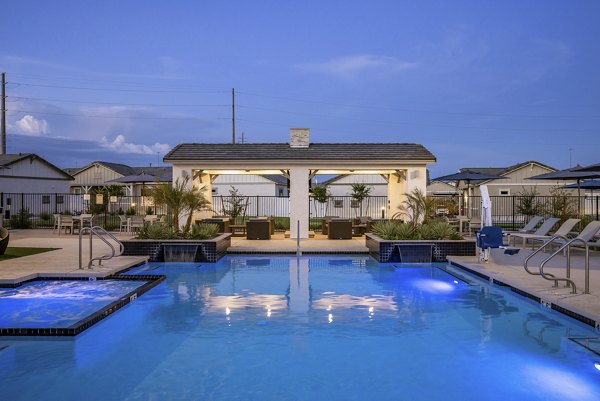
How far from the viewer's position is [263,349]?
6.22 m

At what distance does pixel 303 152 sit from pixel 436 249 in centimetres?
725

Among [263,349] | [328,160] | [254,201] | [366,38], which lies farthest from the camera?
[254,201]

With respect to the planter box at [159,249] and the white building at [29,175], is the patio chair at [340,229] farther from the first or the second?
the white building at [29,175]

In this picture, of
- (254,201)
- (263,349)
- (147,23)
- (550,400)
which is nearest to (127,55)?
(147,23)

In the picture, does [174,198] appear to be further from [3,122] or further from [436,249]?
[3,122]

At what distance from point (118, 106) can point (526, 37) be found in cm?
3967

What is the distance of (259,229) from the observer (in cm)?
1864

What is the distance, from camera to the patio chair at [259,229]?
18578mm

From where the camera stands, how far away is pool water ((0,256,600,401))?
5000 millimetres

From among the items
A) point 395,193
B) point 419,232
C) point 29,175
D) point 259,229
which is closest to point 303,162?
point 259,229

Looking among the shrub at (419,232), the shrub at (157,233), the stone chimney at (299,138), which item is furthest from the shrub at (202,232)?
the stone chimney at (299,138)

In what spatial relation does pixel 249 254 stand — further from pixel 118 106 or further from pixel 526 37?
pixel 118 106

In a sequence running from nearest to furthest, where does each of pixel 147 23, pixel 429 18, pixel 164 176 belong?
pixel 147 23 → pixel 429 18 → pixel 164 176

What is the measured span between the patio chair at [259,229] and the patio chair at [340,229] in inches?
90.1
